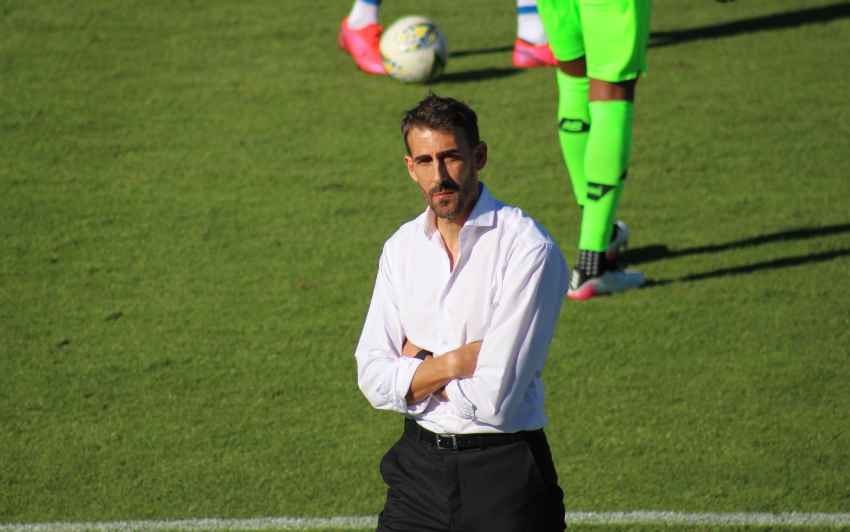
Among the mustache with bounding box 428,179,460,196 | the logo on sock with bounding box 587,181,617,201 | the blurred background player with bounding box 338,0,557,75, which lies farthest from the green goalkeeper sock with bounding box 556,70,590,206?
the mustache with bounding box 428,179,460,196

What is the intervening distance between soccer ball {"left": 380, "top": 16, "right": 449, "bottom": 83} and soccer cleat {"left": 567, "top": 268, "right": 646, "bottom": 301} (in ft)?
11.7

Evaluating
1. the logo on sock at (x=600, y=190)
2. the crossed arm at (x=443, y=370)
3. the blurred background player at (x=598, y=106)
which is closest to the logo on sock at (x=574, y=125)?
the blurred background player at (x=598, y=106)

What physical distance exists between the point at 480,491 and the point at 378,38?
7.92 metres

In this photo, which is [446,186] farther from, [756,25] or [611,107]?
[756,25]

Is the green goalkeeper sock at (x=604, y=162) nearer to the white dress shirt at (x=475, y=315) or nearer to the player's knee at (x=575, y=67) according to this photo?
the player's knee at (x=575, y=67)

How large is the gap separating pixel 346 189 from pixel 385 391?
209 inches

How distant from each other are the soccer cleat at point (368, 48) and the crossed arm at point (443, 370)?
24.9 feet

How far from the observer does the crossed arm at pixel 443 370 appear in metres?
3.81

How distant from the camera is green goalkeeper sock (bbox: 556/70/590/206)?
7723mm

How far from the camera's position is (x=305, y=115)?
34.2 feet

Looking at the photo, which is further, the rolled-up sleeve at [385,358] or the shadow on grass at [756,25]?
the shadow on grass at [756,25]

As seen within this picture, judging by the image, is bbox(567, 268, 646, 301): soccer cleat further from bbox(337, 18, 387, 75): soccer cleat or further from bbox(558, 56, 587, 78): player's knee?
bbox(337, 18, 387, 75): soccer cleat

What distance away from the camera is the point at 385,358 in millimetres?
3988

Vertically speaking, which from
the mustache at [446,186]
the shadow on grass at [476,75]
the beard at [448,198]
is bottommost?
the shadow on grass at [476,75]
